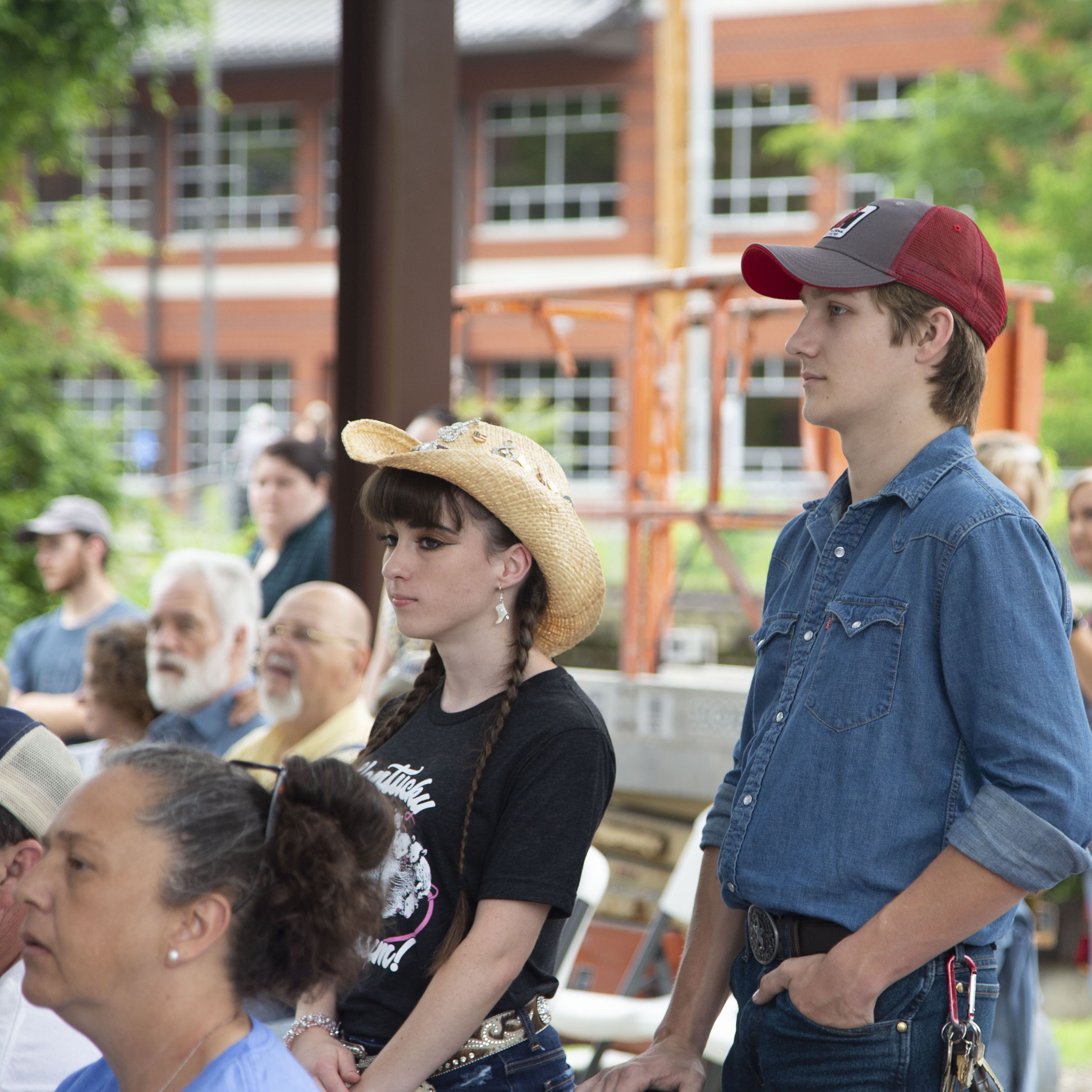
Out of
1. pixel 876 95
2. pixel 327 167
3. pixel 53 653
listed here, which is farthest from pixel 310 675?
pixel 327 167

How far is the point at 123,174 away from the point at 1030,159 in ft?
51.9

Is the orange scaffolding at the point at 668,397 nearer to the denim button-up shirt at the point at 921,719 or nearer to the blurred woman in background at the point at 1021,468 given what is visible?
the blurred woman in background at the point at 1021,468

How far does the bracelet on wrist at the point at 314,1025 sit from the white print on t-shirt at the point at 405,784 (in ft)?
1.12

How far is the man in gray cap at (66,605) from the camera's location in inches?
210

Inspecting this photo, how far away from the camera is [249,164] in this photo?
71.9 ft

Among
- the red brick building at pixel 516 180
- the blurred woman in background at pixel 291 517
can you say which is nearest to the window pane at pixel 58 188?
the red brick building at pixel 516 180

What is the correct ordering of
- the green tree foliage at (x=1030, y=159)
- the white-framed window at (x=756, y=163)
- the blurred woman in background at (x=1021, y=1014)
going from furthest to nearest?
the white-framed window at (x=756, y=163) < the green tree foliage at (x=1030, y=159) < the blurred woman in background at (x=1021, y=1014)

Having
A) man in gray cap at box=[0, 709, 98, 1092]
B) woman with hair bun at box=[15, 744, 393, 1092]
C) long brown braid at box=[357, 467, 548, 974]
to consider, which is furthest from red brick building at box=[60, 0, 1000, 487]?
woman with hair bun at box=[15, 744, 393, 1092]

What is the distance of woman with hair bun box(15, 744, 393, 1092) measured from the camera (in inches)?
58.3

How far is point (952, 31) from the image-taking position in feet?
59.3

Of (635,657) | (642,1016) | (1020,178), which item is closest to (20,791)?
(642,1016)

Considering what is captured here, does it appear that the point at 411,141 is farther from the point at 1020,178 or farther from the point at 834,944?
the point at 1020,178

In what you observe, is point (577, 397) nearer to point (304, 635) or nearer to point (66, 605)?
point (66, 605)

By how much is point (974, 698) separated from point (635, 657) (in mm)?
3792
